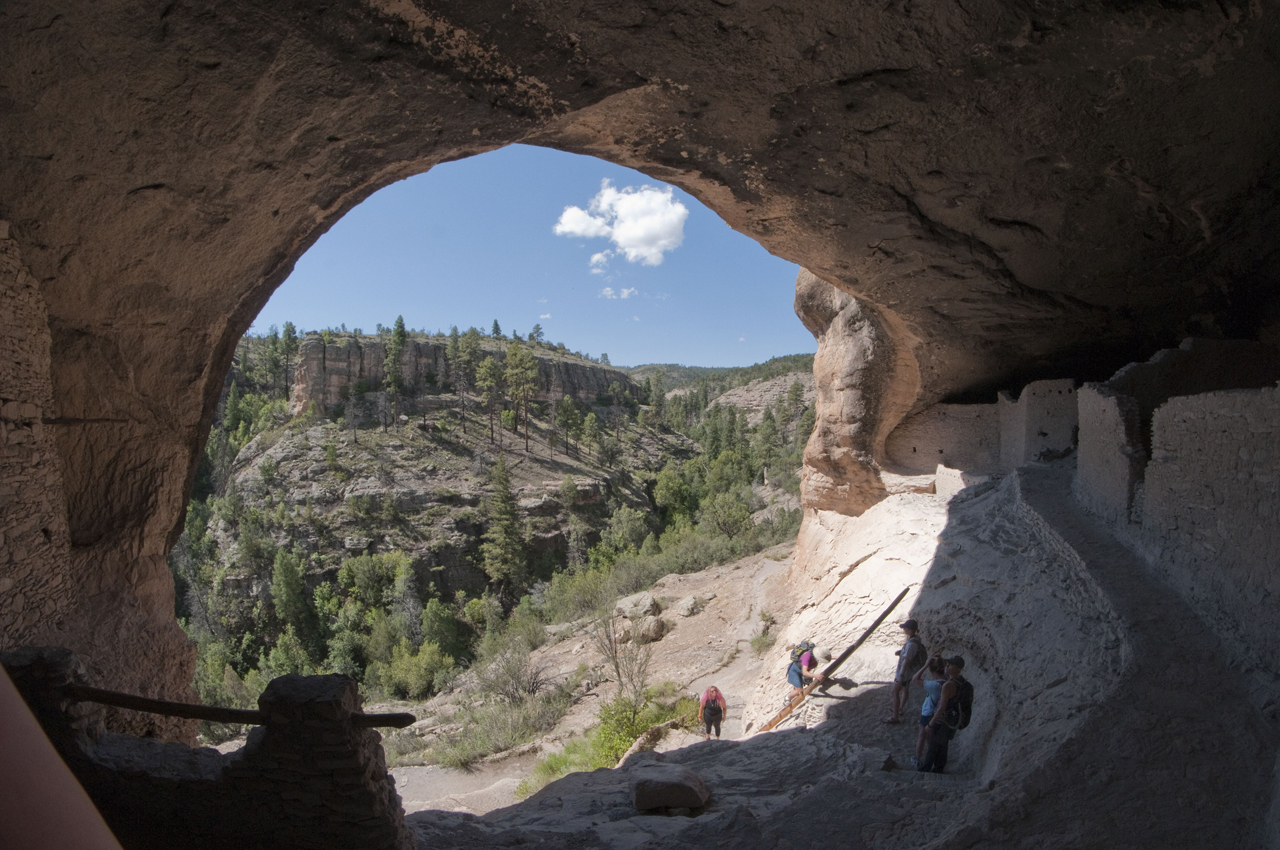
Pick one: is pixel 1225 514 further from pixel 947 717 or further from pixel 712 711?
pixel 712 711

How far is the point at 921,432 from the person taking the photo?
1123cm

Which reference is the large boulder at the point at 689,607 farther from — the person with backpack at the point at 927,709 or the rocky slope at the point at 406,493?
the rocky slope at the point at 406,493

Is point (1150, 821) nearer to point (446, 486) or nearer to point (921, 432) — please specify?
point (921, 432)

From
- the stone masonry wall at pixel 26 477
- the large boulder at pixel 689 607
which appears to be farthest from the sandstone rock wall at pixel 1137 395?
the large boulder at pixel 689 607

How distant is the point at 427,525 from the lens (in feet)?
112

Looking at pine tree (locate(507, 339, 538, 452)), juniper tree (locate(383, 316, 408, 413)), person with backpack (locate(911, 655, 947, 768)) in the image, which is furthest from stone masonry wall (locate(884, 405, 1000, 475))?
juniper tree (locate(383, 316, 408, 413))

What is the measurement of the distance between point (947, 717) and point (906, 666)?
957 millimetres

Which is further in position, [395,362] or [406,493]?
[395,362]

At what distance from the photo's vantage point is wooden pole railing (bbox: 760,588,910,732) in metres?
7.35

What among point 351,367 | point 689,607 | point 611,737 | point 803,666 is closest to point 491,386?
point 351,367

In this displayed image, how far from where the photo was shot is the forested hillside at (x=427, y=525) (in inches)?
1057

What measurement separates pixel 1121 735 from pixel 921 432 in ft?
27.0

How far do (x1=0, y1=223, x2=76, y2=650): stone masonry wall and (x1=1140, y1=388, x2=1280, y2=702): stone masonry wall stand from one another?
7205 millimetres

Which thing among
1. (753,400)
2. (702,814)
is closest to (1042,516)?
(702,814)
